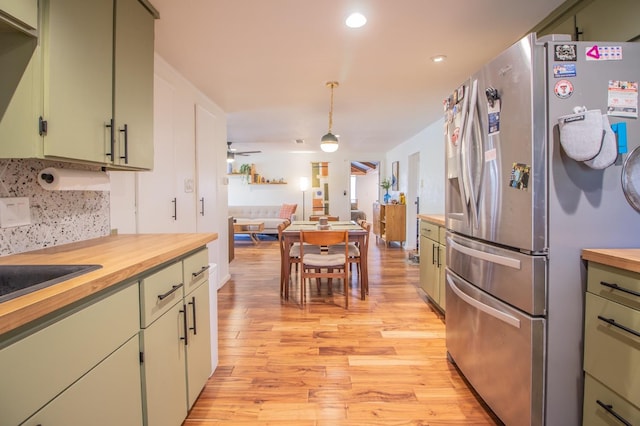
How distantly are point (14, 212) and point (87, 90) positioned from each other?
1.95 ft

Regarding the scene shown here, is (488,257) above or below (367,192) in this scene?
below

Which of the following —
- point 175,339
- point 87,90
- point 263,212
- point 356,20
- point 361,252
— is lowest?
point 175,339

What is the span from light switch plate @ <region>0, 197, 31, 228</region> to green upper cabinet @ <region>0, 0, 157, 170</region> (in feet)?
1.01

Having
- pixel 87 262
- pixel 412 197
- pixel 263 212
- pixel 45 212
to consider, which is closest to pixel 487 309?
pixel 87 262

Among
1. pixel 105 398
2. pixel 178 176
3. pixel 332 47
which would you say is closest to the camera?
pixel 105 398

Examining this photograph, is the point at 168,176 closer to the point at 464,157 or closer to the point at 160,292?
the point at 160,292

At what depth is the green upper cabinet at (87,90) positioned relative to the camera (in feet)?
3.47

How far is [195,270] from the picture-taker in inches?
63.6

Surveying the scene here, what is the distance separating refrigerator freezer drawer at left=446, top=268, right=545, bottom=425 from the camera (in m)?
1.29

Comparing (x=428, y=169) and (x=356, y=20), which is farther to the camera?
(x=428, y=169)

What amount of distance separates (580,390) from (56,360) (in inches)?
73.1

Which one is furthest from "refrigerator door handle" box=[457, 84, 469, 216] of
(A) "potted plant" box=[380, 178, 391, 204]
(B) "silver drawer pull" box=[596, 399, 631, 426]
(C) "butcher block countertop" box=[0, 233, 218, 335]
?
(A) "potted plant" box=[380, 178, 391, 204]

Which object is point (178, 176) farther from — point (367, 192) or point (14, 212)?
point (367, 192)

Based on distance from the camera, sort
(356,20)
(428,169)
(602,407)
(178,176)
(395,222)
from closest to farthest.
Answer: (602,407) < (356,20) < (178,176) < (428,169) < (395,222)
